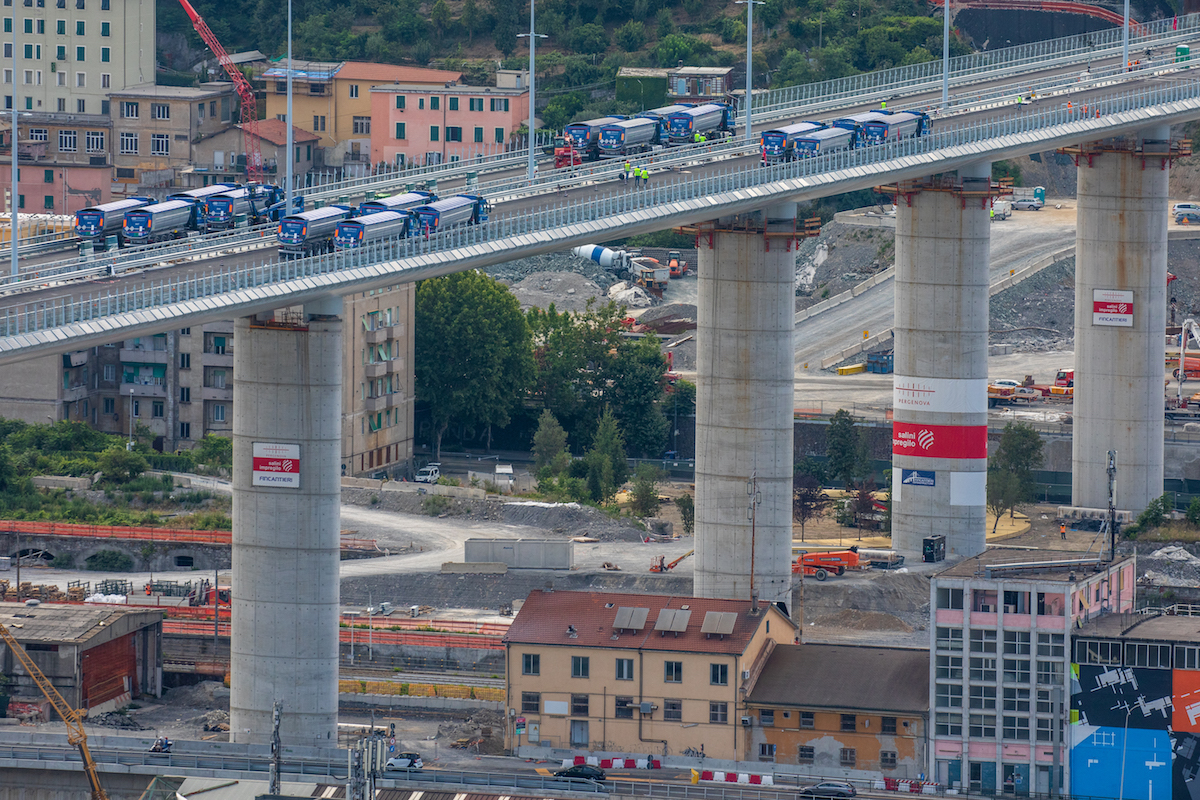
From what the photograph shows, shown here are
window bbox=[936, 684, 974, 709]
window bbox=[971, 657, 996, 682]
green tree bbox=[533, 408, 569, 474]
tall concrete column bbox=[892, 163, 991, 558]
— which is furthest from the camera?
green tree bbox=[533, 408, 569, 474]

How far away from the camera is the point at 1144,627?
9500 cm

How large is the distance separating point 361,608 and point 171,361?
40295mm

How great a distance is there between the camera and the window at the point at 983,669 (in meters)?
94.1

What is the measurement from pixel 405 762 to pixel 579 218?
24.9m

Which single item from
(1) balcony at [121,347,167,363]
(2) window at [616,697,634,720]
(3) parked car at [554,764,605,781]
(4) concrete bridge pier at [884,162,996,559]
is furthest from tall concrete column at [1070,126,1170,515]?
(1) balcony at [121,347,167,363]

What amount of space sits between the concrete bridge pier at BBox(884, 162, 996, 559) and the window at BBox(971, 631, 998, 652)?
117 ft

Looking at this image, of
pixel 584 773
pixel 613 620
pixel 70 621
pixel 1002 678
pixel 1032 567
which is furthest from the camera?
pixel 70 621

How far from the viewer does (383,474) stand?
517 feet

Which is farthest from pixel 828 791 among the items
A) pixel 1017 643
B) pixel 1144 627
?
pixel 1144 627

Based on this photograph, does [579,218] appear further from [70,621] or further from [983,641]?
[70,621]

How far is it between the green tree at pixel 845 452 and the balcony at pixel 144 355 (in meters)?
40.0

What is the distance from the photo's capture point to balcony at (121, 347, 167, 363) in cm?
15800

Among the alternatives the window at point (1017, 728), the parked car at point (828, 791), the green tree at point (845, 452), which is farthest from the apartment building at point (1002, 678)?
the green tree at point (845, 452)

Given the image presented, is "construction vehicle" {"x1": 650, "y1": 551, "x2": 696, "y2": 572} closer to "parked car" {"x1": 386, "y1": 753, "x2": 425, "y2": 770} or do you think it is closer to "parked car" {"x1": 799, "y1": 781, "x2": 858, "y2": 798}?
"parked car" {"x1": 386, "y1": 753, "x2": 425, "y2": 770}
